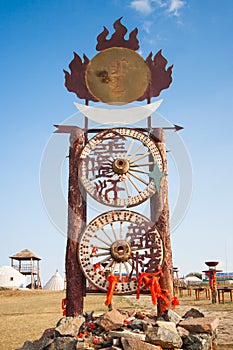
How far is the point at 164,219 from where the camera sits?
8.35 metres

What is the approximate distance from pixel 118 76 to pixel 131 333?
5.46 m

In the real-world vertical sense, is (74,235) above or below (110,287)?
above

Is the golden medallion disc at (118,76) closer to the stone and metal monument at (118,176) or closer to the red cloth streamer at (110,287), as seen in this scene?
the stone and metal monument at (118,176)

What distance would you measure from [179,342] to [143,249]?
191 cm

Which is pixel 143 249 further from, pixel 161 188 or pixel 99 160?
pixel 99 160

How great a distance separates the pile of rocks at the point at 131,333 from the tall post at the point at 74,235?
66 cm

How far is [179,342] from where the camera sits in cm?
670

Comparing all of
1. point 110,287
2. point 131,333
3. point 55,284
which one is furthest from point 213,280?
point 55,284

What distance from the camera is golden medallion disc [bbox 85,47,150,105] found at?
9234mm

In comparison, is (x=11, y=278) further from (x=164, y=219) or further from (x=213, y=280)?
(x=164, y=219)

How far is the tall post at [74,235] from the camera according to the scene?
8.09m

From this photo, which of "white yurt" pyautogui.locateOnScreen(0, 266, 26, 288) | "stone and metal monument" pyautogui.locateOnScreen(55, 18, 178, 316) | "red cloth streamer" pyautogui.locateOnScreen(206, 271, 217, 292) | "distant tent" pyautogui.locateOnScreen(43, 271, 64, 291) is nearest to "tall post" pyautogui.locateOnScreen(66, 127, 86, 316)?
"stone and metal monument" pyautogui.locateOnScreen(55, 18, 178, 316)

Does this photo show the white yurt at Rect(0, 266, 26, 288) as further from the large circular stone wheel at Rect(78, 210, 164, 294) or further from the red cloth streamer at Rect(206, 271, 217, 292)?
the large circular stone wheel at Rect(78, 210, 164, 294)

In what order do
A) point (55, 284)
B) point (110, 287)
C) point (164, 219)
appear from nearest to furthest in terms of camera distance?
point (110, 287)
point (164, 219)
point (55, 284)
